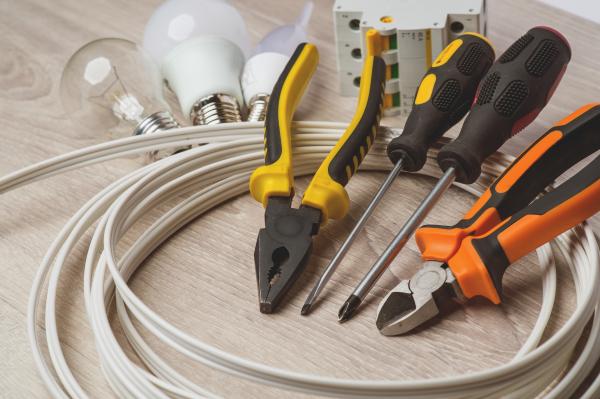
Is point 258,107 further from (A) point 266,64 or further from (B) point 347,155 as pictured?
(B) point 347,155

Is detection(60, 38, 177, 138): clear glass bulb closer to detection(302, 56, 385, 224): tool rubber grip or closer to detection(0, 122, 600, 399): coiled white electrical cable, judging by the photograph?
detection(0, 122, 600, 399): coiled white electrical cable

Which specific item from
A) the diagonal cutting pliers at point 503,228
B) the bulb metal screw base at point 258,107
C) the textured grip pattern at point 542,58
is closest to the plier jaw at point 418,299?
the diagonal cutting pliers at point 503,228

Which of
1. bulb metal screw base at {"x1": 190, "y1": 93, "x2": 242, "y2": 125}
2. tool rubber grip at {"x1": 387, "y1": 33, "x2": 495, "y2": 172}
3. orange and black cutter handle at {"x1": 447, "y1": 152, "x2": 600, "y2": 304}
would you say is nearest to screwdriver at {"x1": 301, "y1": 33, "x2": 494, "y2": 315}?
tool rubber grip at {"x1": 387, "y1": 33, "x2": 495, "y2": 172}

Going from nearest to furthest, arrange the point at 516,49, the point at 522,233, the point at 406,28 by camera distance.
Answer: the point at 522,233 < the point at 516,49 < the point at 406,28

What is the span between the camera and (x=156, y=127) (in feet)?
3.21

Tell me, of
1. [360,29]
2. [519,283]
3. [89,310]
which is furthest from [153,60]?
[519,283]

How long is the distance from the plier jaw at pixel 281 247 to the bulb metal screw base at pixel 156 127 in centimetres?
19

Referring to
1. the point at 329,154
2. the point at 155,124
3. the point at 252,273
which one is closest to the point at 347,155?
the point at 329,154

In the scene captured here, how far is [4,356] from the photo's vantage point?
0.80 m

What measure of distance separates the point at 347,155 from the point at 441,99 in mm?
102

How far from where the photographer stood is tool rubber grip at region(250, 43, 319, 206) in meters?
0.84

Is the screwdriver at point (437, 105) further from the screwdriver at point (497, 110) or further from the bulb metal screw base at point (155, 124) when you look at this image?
the bulb metal screw base at point (155, 124)

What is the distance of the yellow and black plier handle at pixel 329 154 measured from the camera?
831mm

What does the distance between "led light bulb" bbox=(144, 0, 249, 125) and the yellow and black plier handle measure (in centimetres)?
10
